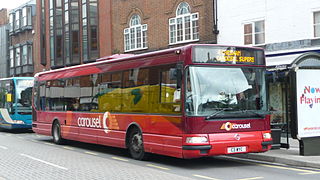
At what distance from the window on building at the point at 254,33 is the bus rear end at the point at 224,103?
9.50m

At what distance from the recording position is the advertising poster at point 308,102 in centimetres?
1255

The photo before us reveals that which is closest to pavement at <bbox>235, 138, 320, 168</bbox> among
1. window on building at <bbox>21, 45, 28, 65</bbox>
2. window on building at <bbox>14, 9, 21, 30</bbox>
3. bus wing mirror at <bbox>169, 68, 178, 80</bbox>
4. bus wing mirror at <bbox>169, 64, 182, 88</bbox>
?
bus wing mirror at <bbox>169, 64, 182, 88</bbox>

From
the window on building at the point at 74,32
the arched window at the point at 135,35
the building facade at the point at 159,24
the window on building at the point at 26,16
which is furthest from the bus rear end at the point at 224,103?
the window on building at the point at 26,16

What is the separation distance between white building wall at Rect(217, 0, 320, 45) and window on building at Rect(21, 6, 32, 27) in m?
27.2

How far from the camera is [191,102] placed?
10.7 m

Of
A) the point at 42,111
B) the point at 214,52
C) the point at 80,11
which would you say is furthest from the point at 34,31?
the point at 214,52

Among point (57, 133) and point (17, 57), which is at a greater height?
point (17, 57)

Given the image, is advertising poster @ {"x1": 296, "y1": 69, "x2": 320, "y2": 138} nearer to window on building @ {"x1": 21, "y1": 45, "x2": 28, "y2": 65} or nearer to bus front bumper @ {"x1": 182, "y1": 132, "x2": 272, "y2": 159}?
bus front bumper @ {"x1": 182, "y1": 132, "x2": 272, "y2": 159}

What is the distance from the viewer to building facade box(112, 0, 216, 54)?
2380 cm

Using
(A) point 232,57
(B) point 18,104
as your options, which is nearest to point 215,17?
(B) point 18,104

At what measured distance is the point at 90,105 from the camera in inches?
614

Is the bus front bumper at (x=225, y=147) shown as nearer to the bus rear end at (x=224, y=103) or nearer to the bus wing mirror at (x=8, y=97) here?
the bus rear end at (x=224, y=103)

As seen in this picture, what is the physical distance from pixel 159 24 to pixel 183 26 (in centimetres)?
213

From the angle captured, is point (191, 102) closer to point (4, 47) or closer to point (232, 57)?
point (232, 57)
